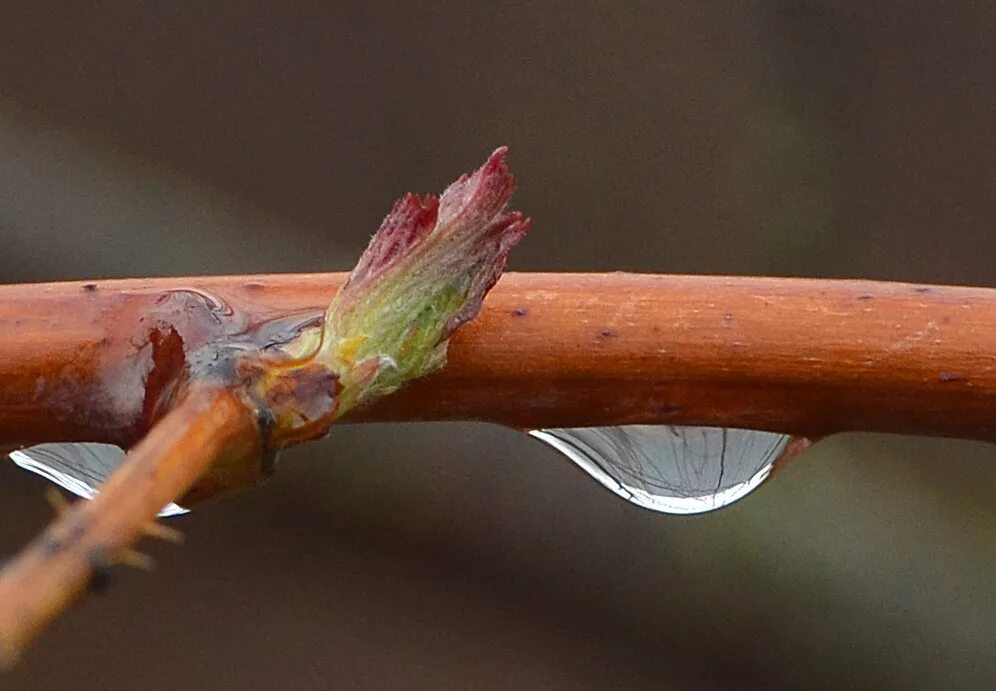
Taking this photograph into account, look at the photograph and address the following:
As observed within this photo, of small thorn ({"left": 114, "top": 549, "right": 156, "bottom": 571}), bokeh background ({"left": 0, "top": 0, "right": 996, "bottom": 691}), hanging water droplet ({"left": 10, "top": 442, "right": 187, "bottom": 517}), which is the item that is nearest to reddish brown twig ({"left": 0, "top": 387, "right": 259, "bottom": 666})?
small thorn ({"left": 114, "top": 549, "right": 156, "bottom": 571})

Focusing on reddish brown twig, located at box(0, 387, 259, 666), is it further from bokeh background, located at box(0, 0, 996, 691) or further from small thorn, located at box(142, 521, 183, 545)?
bokeh background, located at box(0, 0, 996, 691)

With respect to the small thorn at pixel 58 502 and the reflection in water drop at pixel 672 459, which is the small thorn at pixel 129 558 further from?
the reflection in water drop at pixel 672 459

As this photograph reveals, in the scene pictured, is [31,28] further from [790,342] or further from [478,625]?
[790,342]

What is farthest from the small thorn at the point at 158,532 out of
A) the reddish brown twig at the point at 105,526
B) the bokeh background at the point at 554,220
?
the bokeh background at the point at 554,220

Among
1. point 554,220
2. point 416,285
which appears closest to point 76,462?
point 416,285

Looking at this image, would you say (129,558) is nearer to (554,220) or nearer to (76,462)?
(76,462)

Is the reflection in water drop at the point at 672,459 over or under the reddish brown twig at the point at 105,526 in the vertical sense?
over

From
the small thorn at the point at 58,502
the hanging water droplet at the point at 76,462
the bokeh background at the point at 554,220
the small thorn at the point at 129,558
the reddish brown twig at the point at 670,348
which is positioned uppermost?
the bokeh background at the point at 554,220
